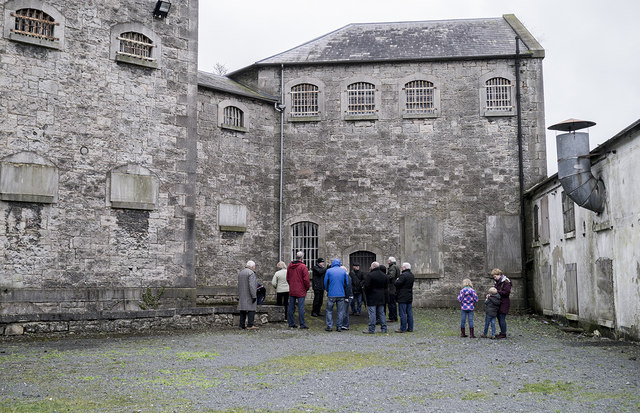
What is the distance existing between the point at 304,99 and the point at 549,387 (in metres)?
15.0

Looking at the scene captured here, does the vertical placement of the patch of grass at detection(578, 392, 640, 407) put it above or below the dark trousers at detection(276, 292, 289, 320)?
below

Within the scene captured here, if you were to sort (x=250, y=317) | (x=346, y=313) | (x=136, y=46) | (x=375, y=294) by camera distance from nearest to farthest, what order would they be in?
(x=375, y=294) < (x=250, y=317) < (x=346, y=313) < (x=136, y=46)

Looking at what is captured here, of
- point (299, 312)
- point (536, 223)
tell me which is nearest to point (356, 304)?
point (299, 312)

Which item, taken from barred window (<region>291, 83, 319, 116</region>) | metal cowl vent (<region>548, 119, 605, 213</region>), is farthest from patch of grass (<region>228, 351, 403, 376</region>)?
barred window (<region>291, 83, 319, 116</region>)

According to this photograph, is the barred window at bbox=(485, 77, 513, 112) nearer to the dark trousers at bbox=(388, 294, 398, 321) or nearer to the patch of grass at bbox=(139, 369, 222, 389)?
the dark trousers at bbox=(388, 294, 398, 321)

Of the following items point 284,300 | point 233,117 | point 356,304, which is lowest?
point 356,304

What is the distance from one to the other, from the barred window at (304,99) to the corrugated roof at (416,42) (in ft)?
2.82

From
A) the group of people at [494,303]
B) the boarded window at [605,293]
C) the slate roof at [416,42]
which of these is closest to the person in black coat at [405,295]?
the group of people at [494,303]

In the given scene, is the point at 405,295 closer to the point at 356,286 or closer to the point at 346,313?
the point at 346,313

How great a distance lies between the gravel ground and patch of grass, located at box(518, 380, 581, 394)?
0.01 m

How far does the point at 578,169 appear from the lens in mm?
12383

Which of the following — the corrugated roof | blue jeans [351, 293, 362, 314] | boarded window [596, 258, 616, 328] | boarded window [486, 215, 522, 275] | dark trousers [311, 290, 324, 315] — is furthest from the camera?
the corrugated roof

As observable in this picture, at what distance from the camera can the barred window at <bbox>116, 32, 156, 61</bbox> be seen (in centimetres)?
1466

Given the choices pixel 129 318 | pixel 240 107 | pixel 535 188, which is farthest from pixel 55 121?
pixel 535 188
